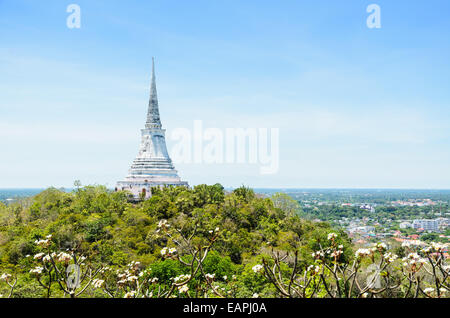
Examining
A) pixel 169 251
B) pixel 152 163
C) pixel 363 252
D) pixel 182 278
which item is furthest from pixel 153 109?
pixel 363 252

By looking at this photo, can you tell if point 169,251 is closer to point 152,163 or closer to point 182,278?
point 182,278

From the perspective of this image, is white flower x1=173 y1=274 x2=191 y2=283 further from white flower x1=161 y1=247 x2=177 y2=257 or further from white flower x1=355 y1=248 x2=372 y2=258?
white flower x1=355 y1=248 x2=372 y2=258

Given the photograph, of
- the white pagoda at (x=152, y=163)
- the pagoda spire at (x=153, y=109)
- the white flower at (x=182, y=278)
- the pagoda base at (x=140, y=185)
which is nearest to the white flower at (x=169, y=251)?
the white flower at (x=182, y=278)

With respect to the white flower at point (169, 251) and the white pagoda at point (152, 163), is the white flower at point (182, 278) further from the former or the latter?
the white pagoda at point (152, 163)

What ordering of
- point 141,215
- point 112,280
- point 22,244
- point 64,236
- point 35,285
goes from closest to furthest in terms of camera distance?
point 35,285 < point 112,280 < point 22,244 < point 64,236 < point 141,215

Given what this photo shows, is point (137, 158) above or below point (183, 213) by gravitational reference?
above
